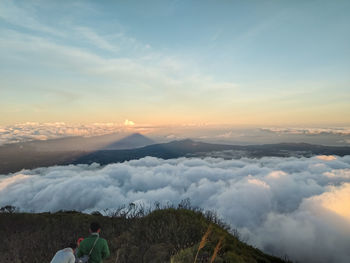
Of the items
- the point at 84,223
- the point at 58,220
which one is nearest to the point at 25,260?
the point at 84,223

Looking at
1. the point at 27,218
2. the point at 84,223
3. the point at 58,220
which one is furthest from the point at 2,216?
the point at 84,223

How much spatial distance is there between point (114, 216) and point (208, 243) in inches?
931

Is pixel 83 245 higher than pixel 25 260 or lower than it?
higher

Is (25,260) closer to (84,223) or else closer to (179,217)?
(179,217)

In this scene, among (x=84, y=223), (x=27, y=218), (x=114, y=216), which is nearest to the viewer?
(x=114, y=216)

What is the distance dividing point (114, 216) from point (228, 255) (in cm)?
2470

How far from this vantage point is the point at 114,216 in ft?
104

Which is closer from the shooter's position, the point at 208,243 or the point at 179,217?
the point at 208,243

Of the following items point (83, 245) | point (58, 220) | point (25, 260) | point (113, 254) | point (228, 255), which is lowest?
point (58, 220)

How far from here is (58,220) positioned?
44.3 meters

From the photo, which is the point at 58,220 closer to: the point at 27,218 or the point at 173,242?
the point at 27,218

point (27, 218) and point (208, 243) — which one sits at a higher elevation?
point (208, 243)

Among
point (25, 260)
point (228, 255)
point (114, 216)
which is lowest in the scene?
point (114, 216)

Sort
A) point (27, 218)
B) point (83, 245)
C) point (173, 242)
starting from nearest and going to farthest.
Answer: point (83, 245)
point (173, 242)
point (27, 218)
